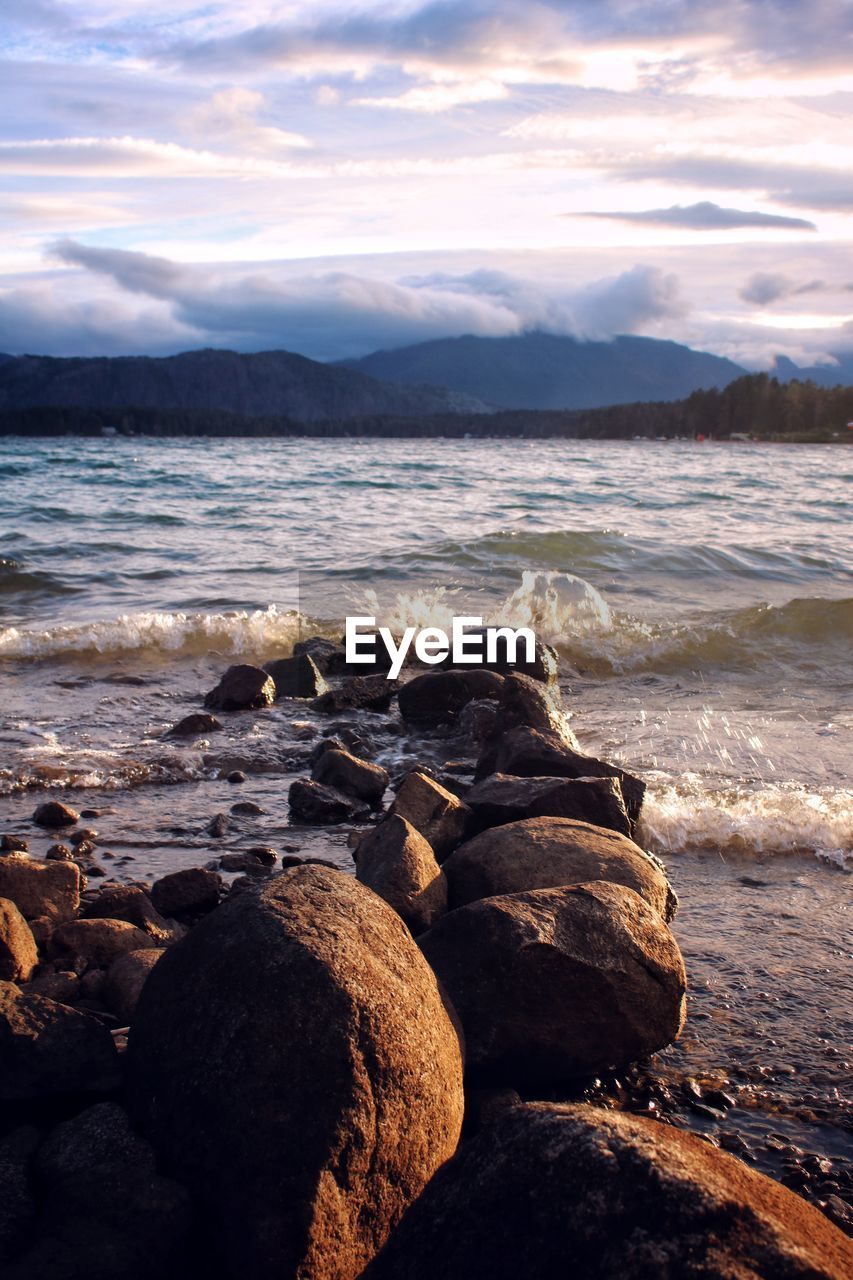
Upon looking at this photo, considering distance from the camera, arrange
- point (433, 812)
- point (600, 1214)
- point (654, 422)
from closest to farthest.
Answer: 1. point (600, 1214)
2. point (433, 812)
3. point (654, 422)

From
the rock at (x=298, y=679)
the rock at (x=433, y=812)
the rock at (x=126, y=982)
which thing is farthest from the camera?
the rock at (x=298, y=679)

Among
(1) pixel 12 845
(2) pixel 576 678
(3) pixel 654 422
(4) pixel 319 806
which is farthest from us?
(3) pixel 654 422

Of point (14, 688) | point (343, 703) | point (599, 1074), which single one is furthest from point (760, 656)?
point (599, 1074)

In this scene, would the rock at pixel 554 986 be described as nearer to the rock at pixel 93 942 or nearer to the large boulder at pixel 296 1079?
the large boulder at pixel 296 1079

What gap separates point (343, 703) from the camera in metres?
9.26

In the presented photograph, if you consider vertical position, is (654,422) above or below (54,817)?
above

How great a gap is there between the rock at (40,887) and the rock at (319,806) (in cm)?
182

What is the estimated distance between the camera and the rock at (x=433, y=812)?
529cm

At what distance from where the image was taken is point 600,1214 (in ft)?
7.54

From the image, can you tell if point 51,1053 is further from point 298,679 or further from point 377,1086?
point 298,679

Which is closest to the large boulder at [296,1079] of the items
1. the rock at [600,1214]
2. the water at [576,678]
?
the rock at [600,1214]

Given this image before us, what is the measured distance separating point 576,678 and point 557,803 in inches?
222

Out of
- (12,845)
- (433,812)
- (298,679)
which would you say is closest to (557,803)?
(433,812)

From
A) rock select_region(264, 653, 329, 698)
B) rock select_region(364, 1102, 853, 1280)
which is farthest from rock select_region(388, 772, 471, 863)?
rock select_region(264, 653, 329, 698)
